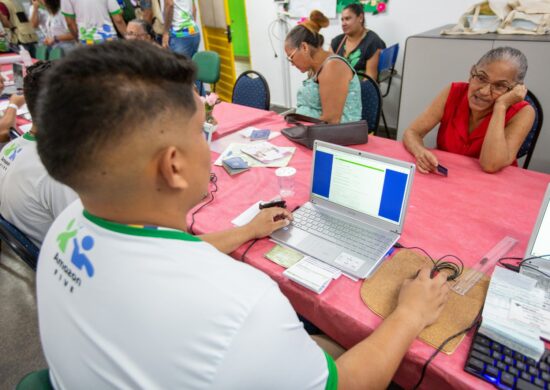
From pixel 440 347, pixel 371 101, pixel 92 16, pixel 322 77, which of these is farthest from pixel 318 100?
pixel 92 16

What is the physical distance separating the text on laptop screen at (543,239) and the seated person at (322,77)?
1.37 metres

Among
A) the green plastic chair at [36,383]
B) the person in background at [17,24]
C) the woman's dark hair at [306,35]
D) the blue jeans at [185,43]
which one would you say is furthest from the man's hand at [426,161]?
the person in background at [17,24]

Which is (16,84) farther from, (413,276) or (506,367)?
(506,367)

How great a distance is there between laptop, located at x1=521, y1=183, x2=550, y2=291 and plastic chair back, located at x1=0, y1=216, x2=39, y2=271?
1.56 meters

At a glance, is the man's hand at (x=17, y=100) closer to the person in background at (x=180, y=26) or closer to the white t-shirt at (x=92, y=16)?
the white t-shirt at (x=92, y=16)

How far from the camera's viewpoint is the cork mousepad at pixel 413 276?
2.63 ft

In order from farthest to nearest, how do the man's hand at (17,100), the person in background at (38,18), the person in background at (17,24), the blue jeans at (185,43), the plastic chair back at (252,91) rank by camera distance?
the person in background at (17,24) → the person in background at (38,18) → the blue jeans at (185,43) → the plastic chair back at (252,91) → the man's hand at (17,100)

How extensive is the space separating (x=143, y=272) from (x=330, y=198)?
2.67ft

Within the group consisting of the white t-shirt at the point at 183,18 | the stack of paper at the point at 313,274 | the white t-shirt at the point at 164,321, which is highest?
the white t-shirt at the point at 183,18

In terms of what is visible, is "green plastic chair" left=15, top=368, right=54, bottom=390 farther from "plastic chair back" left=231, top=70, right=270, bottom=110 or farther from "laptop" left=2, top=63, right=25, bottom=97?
"laptop" left=2, top=63, right=25, bottom=97

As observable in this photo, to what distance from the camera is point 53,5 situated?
4473mm

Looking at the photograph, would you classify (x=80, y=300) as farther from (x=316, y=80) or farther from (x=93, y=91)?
(x=316, y=80)

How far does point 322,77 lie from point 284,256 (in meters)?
1.35

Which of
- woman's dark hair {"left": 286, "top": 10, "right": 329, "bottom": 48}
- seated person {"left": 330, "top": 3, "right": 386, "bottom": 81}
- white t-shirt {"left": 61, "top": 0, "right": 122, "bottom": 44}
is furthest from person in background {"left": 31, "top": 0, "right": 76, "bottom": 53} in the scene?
woman's dark hair {"left": 286, "top": 10, "right": 329, "bottom": 48}
